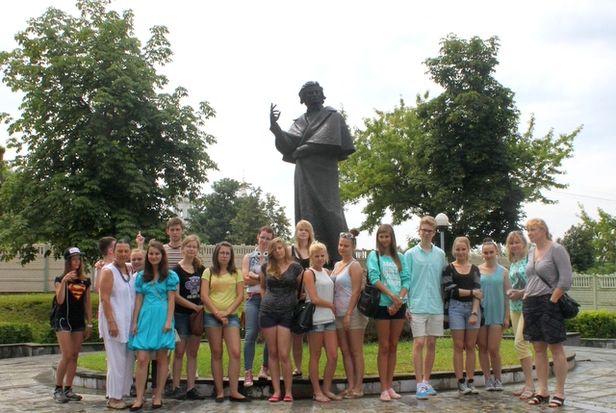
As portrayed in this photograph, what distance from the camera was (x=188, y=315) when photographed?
7.55 m

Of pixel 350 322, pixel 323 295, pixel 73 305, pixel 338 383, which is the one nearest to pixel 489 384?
pixel 338 383

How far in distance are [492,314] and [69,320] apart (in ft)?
16.0

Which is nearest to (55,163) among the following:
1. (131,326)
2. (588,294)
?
(131,326)

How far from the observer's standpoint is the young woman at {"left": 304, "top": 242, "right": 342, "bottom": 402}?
23.7 ft

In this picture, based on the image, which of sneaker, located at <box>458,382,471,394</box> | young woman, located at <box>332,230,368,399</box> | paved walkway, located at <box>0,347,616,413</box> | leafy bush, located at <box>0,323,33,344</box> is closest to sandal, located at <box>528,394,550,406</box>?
paved walkway, located at <box>0,347,616,413</box>

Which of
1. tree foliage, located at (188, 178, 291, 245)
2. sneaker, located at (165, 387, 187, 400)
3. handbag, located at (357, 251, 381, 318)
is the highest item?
tree foliage, located at (188, 178, 291, 245)

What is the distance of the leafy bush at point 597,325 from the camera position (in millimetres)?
18219

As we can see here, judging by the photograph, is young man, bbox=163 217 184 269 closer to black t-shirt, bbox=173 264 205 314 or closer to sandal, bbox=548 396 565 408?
black t-shirt, bbox=173 264 205 314

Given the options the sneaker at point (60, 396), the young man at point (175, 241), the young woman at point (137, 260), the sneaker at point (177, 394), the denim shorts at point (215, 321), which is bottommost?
the sneaker at point (60, 396)

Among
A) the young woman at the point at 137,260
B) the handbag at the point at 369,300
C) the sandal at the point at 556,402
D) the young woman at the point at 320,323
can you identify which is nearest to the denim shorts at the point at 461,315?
the handbag at the point at 369,300

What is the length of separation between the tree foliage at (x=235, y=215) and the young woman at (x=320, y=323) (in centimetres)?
4468

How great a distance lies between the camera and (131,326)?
7.20m

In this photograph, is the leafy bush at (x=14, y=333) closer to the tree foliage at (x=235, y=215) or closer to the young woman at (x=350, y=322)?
the young woman at (x=350, y=322)

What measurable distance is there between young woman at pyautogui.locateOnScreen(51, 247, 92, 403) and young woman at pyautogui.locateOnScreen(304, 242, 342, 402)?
2.68m
